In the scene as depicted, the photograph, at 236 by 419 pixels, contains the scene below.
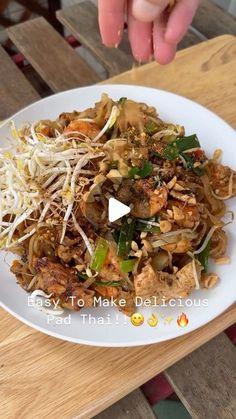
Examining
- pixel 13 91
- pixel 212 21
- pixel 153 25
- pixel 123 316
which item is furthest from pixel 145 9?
pixel 212 21

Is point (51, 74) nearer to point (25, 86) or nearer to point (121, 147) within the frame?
point (25, 86)

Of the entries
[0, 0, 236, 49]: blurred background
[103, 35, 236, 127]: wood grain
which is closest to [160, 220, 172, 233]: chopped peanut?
[103, 35, 236, 127]: wood grain

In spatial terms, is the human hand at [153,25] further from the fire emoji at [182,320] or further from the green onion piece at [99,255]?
the fire emoji at [182,320]

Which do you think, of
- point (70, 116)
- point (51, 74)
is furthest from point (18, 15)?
point (70, 116)

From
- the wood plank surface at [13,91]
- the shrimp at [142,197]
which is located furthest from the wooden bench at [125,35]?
the shrimp at [142,197]

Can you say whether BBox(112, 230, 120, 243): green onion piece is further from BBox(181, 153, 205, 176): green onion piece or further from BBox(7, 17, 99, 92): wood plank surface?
BBox(7, 17, 99, 92): wood plank surface

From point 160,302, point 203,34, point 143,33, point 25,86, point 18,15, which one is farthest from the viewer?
point 18,15
